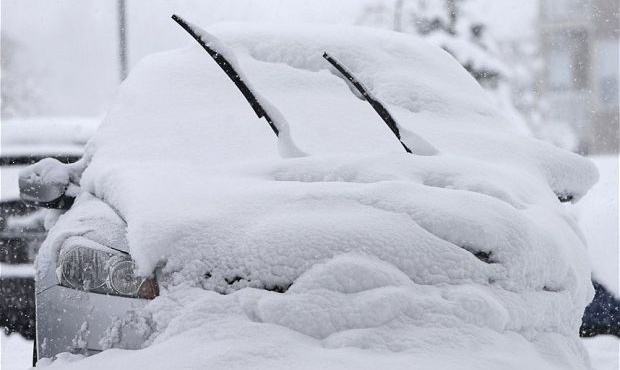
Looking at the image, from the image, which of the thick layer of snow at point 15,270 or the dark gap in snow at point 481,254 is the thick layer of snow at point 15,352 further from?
the dark gap in snow at point 481,254

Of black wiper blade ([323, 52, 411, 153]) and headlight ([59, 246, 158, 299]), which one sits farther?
black wiper blade ([323, 52, 411, 153])

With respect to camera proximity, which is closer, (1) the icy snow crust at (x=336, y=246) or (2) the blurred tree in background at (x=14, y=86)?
(1) the icy snow crust at (x=336, y=246)

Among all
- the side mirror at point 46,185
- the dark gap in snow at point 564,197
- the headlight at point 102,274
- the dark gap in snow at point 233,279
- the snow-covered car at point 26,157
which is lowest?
the snow-covered car at point 26,157

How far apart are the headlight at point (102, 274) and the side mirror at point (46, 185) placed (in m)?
0.72

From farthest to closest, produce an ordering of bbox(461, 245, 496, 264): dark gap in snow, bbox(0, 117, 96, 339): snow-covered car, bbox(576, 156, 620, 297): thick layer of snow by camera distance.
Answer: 1. bbox(576, 156, 620, 297): thick layer of snow
2. bbox(0, 117, 96, 339): snow-covered car
3. bbox(461, 245, 496, 264): dark gap in snow

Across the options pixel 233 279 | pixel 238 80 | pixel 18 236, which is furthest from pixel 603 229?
pixel 233 279

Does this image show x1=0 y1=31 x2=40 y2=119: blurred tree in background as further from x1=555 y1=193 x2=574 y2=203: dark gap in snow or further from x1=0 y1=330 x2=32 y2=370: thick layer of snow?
x1=555 y1=193 x2=574 y2=203: dark gap in snow

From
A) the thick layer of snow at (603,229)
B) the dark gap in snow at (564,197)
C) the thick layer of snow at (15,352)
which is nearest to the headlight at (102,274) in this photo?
the dark gap in snow at (564,197)

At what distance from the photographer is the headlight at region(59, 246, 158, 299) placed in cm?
257

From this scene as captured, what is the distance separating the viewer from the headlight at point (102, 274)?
2.57m

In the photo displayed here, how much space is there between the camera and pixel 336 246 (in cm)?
244

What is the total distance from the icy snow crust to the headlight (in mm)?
76

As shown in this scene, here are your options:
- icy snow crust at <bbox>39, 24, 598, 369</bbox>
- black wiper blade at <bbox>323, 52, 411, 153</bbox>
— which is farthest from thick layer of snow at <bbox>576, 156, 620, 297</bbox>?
black wiper blade at <bbox>323, 52, 411, 153</bbox>

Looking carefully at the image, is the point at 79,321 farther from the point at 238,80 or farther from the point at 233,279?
the point at 238,80
